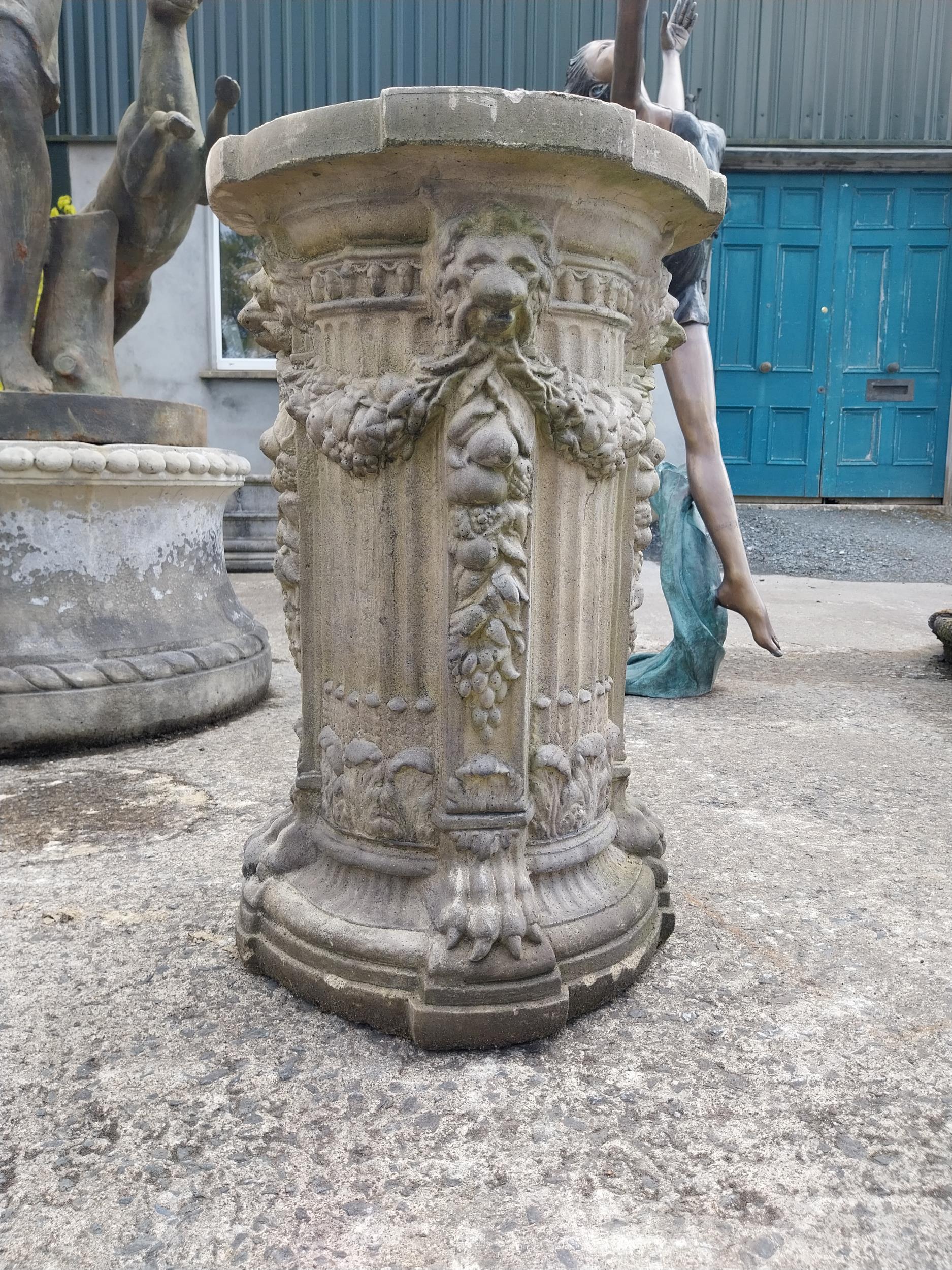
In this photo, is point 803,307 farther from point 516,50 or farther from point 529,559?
point 529,559

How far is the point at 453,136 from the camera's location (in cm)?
136

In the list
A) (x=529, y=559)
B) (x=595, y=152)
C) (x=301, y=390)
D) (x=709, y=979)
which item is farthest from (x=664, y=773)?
(x=595, y=152)

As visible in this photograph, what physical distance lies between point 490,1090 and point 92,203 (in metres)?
3.33

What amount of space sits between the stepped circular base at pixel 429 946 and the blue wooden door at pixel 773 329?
6812 mm

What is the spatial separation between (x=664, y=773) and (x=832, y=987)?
1204 mm

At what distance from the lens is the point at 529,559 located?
5.18 ft

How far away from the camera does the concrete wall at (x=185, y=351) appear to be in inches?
311

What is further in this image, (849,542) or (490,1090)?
(849,542)

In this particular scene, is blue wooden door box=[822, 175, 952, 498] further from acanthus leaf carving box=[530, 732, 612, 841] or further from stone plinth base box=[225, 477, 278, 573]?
acanthus leaf carving box=[530, 732, 612, 841]

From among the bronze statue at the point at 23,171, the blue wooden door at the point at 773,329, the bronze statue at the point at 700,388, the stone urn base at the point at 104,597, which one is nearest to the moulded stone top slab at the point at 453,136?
the stone urn base at the point at 104,597

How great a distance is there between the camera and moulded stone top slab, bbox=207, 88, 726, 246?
4.45 ft

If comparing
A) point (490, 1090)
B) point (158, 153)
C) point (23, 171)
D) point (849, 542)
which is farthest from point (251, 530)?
point (490, 1090)

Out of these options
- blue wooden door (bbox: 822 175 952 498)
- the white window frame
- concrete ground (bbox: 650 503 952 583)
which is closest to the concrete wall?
the white window frame

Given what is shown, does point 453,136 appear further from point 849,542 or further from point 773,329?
point 773,329
